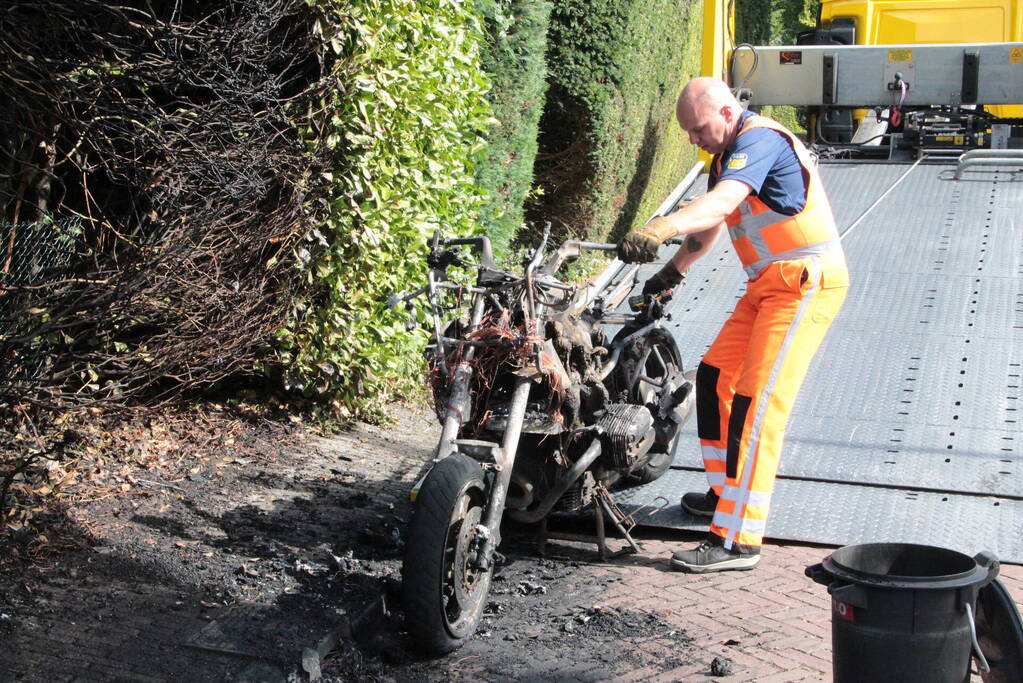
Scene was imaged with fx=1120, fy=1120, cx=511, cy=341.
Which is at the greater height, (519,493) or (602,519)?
(519,493)

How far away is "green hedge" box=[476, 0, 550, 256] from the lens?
27.4 feet

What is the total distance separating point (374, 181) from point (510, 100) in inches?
110

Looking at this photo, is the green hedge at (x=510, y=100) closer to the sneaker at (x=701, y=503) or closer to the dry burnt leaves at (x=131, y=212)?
the dry burnt leaves at (x=131, y=212)

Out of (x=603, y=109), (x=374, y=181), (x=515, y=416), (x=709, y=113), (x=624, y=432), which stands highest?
(x=603, y=109)

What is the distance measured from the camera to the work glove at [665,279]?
5.50 metres

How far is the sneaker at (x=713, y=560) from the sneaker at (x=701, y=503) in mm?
437

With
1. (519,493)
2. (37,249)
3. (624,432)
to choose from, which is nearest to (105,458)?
(37,249)

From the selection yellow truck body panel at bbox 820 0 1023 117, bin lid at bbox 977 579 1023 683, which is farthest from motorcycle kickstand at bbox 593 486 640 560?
yellow truck body panel at bbox 820 0 1023 117

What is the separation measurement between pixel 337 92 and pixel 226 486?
2072mm

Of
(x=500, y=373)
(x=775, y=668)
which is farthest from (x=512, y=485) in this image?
(x=775, y=668)

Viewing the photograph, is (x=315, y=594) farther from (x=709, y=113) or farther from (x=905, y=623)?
(x=709, y=113)

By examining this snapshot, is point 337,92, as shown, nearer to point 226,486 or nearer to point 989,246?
point 226,486

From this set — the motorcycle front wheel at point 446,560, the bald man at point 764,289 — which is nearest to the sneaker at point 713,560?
the bald man at point 764,289

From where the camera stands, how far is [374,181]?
6.15 metres
